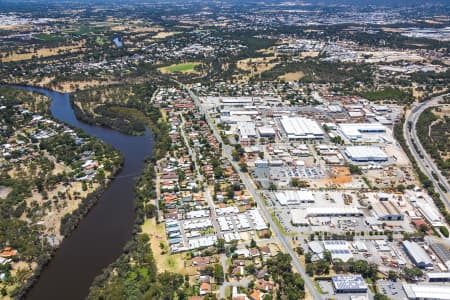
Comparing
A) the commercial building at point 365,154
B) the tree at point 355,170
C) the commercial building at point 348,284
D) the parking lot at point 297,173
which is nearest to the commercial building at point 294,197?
the parking lot at point 297,173

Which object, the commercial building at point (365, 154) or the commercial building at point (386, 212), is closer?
the commercial building at point (386, 212)

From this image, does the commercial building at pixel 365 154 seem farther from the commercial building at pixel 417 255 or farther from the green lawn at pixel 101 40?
the green lawn at pixel 101 40

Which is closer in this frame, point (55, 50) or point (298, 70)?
point (298, 70)

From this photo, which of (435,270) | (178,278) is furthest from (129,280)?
(435,270)

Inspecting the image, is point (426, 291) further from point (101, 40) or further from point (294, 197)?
point (101, 40)

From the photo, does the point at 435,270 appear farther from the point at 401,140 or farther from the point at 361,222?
→ the point at 401,140

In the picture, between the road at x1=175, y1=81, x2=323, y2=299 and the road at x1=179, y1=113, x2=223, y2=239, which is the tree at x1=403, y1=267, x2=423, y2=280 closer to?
the road at x1=175, y1=81, x2=323, y2=299

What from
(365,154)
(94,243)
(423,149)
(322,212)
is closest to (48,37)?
(94,243)

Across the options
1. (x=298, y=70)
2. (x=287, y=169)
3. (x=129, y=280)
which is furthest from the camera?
(x=298, y=70)
